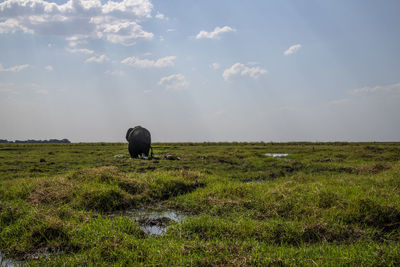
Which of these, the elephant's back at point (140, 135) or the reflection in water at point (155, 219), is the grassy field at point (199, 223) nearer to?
the reflection in water at point (155, 219)

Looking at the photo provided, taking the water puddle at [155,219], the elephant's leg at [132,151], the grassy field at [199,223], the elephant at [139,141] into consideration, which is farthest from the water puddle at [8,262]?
the elephant's leg at [132,151]

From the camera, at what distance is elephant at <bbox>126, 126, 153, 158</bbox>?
17.7 metres

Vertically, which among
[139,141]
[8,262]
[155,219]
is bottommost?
[8,262]

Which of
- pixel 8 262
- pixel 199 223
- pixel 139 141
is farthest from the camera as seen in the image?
pixel 139 141

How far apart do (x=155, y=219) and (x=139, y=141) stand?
12069 mm

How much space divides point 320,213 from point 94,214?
4715 mm

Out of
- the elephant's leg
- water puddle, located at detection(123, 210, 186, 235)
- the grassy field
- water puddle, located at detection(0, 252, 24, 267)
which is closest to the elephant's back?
the elephant's leg

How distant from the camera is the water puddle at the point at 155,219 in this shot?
215 inches

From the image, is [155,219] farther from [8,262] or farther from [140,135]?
[140,135]

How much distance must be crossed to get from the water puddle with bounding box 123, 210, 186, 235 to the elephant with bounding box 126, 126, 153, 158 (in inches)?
438

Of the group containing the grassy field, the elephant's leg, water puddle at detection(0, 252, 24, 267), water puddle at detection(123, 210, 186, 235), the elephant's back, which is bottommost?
water puddle at detection(0, 252, 24, 267)

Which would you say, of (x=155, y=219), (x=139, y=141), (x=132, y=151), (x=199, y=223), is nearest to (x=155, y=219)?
(x=155, y=219)

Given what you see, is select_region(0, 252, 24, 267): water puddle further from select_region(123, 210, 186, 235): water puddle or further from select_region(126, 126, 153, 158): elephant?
select_region(126, 126, 153, 158): elephant

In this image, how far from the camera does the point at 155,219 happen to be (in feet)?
19.7
